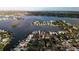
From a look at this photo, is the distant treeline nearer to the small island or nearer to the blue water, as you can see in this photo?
the blue water

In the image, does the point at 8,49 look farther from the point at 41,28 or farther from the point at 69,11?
the point at 69,11

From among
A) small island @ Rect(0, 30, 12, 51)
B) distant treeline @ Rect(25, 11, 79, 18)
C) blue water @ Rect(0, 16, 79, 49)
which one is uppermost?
distant treeline @ Rect(25, 11, 79, 18)

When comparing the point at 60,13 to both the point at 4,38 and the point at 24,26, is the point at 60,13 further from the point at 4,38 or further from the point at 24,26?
the point at 4,38

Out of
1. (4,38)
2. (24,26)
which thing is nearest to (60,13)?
(24,26)

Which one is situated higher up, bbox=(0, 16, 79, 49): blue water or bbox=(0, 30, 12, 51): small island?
bbox=(0, 16, 79, 49): blue water

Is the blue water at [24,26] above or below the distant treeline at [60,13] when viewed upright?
below

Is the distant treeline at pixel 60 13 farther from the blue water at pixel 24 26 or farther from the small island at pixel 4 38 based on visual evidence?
the small island at pixel 4 38

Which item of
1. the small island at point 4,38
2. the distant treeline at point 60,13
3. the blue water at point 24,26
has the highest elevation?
the distant treeline at point 60,13

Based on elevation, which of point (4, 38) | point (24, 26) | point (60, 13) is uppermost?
point (60, 13)

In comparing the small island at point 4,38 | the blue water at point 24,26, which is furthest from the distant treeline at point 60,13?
the small island at point 4,38

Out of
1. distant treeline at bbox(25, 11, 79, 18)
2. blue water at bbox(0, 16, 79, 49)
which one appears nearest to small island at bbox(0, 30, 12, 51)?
blue water at bbox(0, 16, 79, 49)

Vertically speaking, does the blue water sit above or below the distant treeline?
below

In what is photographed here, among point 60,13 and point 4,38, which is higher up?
point 60,13
